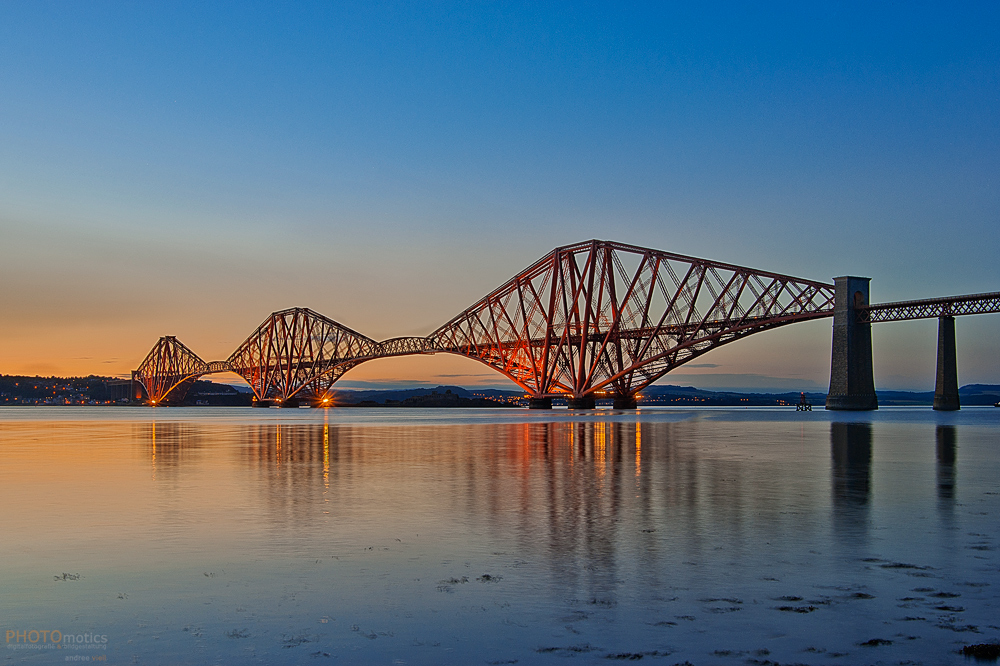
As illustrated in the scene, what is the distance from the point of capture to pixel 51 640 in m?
5.41

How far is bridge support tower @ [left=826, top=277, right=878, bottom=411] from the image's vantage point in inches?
2739

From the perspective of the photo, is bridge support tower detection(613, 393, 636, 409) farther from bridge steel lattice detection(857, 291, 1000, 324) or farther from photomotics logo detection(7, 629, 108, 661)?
photomotics logo detection(7, 629, 108, 661)

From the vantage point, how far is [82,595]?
6562 mm

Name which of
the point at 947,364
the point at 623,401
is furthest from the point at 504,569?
the point at 623,401

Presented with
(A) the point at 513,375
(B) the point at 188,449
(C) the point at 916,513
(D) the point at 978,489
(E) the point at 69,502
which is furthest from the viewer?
(A) the point at 513,375

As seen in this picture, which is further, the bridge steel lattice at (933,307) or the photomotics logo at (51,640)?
the bridge steel lattice at (933,307)

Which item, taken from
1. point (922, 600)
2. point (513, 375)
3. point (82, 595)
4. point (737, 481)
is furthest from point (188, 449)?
point (513, 375)

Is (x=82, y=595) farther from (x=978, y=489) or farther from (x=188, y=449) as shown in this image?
(x=188, y=449)

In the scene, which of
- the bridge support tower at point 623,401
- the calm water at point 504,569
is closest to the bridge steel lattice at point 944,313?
the bridge support tower at point 623,401

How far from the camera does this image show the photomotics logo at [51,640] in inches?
208

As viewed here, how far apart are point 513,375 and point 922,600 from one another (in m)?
101

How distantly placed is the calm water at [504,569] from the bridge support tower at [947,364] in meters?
60.8

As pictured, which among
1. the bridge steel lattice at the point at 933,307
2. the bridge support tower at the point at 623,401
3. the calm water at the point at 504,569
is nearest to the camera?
the calm water at the point at 504,569

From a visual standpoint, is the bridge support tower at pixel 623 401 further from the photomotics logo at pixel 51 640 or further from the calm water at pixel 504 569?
the photomotics logo at pixel 51 640
